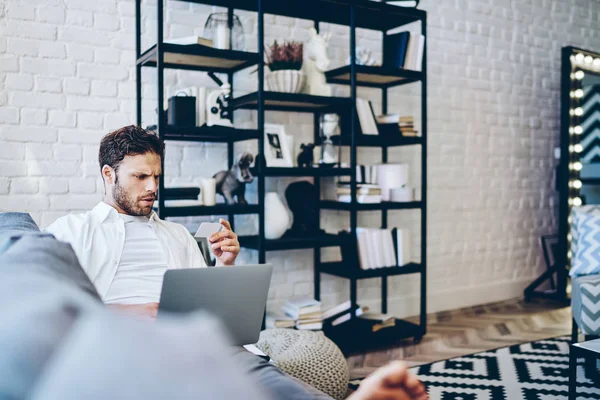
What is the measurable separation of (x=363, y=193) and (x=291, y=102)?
0.71 m

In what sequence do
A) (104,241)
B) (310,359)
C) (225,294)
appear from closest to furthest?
(225,294) → (104,241) → (310,359)

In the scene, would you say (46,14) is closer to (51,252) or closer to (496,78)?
(51,252)

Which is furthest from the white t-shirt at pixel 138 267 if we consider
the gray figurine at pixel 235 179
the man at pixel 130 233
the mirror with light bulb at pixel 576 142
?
the mirror with light bulb at pixel 576 142

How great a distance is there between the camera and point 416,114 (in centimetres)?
424

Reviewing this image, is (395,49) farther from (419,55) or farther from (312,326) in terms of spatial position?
(312,326)

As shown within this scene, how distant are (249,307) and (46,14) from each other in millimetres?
2126

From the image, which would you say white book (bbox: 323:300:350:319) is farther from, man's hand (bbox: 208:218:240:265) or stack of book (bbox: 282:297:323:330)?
man's hand (bbox: 208:218:240:265)

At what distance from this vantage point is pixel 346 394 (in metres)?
2.60

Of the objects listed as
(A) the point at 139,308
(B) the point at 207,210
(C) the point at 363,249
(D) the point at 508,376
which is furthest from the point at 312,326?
(A) the point at 139,308

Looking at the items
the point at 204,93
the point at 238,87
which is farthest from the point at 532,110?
the point at 204,93

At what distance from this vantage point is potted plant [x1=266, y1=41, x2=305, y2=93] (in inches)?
126

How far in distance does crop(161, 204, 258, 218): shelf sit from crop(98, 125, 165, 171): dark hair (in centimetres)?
64

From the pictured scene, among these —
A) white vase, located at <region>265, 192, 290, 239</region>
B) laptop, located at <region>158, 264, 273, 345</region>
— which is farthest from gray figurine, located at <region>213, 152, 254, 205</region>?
laptop, located at <region>158, 264, 273, 345</region>

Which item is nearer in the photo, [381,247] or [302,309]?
[302,309]
